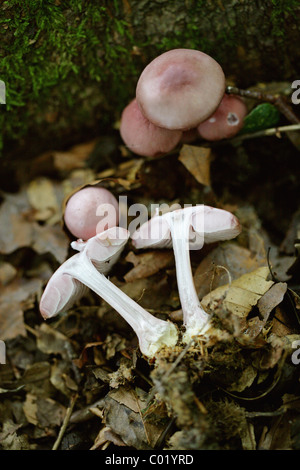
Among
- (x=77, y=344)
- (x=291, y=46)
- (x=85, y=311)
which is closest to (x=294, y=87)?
(x=291, y=46)

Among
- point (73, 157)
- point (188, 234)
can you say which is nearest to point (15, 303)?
point (73, 157)

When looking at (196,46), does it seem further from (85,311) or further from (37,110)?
(85,311)

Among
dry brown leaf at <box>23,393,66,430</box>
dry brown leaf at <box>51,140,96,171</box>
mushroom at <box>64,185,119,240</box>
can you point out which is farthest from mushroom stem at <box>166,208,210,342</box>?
dry brown leaf at <box>51,140,96,171</box>

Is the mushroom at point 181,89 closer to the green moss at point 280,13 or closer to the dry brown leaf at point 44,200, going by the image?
the green moss at point 280,13

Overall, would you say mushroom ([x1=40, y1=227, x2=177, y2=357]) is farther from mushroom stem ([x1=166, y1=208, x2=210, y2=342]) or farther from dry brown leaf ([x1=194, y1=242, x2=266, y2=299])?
dry brown leaf ([x1=194, y1=242, x2=266, y2=299])

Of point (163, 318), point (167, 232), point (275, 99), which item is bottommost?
point (163, 318)

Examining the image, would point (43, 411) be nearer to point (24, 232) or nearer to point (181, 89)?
point (24, 232)

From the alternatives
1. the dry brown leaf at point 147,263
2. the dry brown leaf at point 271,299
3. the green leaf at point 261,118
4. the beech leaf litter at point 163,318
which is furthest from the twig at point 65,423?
the green leaf at point 261,118
